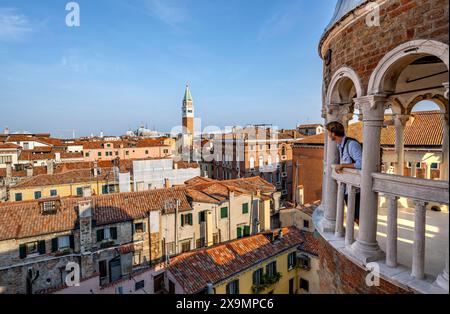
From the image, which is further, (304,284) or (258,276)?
(304,284)

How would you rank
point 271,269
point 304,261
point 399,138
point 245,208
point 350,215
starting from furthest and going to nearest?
point 245,208 → point 304,261 → point 271,269 → point 399,138 → point 350,215

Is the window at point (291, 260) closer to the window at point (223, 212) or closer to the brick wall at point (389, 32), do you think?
the window at point (223, 212)

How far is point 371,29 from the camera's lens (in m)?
4.03

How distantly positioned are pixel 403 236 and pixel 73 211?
2178 centimetres

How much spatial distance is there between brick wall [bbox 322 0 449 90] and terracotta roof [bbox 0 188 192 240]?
19.6m

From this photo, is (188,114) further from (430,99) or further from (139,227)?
(430,99)

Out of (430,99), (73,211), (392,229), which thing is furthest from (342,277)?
(73,211)

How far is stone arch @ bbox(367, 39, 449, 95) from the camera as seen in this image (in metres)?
3.06

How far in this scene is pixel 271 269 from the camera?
18.6 meters

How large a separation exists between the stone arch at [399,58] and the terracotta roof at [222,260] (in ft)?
45.4

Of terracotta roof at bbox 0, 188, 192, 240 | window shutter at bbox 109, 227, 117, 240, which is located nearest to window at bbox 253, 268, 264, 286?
terracotta roof at bbox 0, 188, 192, 240

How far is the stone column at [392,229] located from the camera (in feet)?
11.5
